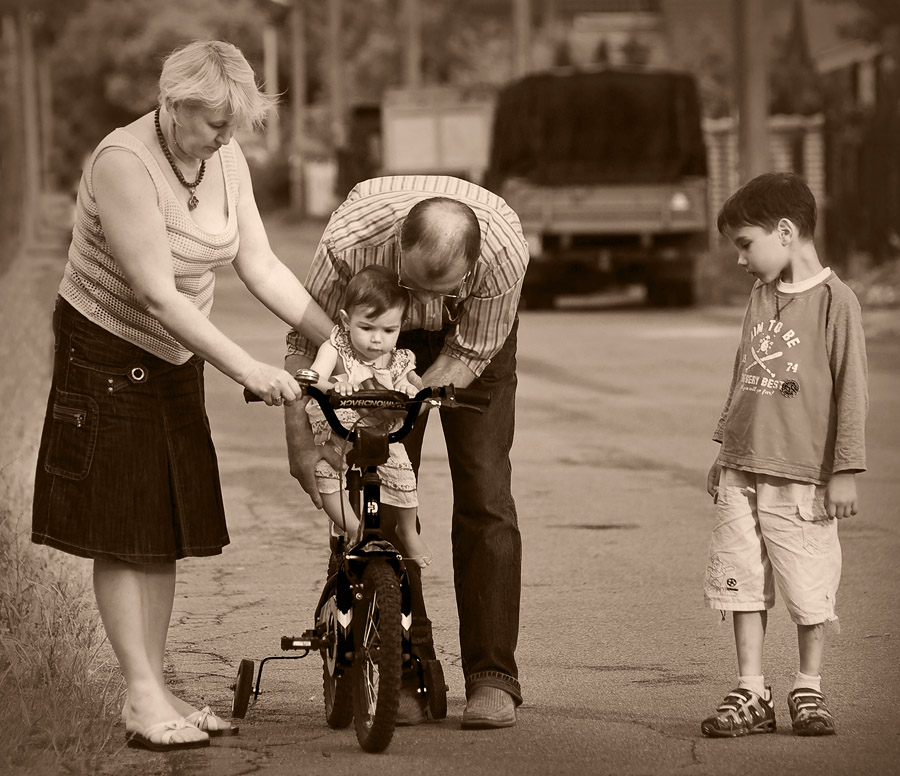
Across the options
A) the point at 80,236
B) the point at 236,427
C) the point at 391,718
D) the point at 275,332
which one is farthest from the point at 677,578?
the point at 275,332

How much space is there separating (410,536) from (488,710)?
52 cm

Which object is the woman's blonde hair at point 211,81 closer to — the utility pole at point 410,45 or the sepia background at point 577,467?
the sepia background at point 577,467

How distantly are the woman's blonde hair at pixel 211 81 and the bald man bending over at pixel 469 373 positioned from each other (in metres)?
0.47

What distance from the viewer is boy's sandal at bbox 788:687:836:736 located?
16.8 feet

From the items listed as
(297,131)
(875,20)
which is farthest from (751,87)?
(297,131)

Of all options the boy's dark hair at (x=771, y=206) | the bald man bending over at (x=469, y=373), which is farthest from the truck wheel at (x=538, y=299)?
the boy's dark hair at (x=771, y=206)

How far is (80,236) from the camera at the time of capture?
16.4 feet

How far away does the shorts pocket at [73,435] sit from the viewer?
496 cm

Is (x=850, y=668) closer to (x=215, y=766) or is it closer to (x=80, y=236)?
(x=215, y=766)

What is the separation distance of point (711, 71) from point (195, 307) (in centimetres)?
4362

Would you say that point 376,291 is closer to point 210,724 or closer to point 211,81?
point 211,81

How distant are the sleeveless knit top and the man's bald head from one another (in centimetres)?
57

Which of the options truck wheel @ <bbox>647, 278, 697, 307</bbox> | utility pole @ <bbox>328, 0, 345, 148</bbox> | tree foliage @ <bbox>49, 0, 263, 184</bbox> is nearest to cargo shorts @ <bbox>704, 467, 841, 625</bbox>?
truck wheel @ <bbox>647, 278, 697, 307</bbox>

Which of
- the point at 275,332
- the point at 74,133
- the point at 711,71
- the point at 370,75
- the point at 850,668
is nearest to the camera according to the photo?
the point at 850,668
